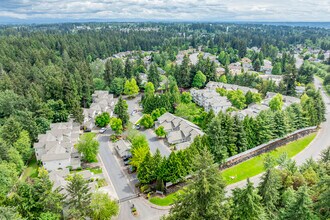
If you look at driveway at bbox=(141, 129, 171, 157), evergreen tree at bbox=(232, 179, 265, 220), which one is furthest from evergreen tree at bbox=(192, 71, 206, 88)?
evergreen tree at bbox=(232, 179, 265, 220)

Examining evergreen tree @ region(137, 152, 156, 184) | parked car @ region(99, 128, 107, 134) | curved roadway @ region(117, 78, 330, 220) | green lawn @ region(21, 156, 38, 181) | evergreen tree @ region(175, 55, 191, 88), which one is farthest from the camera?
evergreen tree @ region(175, 55, 191, 88)

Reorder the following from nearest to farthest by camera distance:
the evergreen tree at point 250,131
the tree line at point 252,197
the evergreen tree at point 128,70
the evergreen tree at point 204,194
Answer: the evergreen tree at point 204,194
the tree line at point 252,197
the evergreen tree at point 250,131
the evergreen tree at point 128,70

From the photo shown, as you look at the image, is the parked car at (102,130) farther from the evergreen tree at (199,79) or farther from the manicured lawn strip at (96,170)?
the evergreen tree at (199,79)

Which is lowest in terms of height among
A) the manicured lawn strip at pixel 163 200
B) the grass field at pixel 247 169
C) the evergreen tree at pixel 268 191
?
the manicured lawn strip at pixel 163 200

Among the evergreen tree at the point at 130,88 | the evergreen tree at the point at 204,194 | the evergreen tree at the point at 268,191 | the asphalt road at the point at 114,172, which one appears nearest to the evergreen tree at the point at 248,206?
the evergreen tree at the point at 268,191

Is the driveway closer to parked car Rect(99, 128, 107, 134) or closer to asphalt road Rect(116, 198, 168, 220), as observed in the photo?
parked car Rect(99, 128, 107, 134)

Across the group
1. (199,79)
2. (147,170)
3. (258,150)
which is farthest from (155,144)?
(199,79)

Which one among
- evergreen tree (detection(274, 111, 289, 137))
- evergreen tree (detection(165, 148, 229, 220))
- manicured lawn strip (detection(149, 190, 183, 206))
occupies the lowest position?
manicured lawn strip (detection(149, 190, 183, 206))
